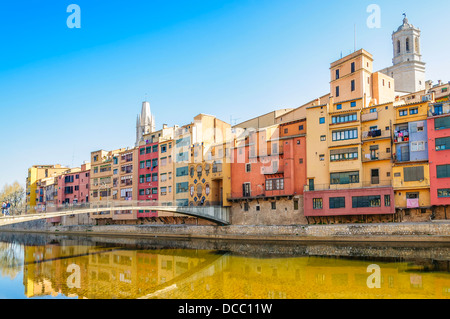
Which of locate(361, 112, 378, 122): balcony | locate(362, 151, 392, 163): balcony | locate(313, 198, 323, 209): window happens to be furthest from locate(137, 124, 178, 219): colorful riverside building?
locate(362, 151, 392, 163): balcony

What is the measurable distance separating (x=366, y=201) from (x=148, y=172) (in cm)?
3777

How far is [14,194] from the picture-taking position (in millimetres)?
98688

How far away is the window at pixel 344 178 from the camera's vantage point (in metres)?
38.7

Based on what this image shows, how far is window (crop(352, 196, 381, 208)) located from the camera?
36469mm

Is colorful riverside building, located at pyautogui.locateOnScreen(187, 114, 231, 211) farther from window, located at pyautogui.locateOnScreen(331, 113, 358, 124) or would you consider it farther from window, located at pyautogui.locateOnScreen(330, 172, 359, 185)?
window, located at pyautogui.locateOnScreen(331, 113, 358, 124)

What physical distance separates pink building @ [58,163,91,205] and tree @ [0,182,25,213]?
21.9m

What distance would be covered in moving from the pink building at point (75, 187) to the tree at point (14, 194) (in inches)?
863

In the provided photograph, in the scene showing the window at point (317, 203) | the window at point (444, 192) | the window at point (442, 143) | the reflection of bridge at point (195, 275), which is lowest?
the reflection of bridge at point (195, 275)

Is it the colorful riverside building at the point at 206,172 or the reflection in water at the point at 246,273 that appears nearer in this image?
the reflection in water at the point at 246,273

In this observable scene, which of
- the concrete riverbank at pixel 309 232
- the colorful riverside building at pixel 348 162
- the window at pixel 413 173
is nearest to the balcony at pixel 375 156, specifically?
the colorful riverside building at pixel 348 162

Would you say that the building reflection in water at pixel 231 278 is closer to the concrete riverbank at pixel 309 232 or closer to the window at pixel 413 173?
the concrete riverbank at pixel 309 232

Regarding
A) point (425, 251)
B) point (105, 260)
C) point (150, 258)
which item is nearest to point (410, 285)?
point (425, 251)
